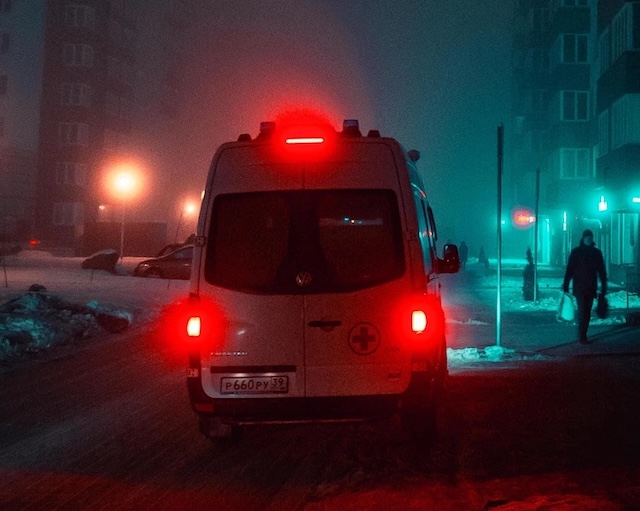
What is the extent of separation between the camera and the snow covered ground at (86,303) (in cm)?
1260

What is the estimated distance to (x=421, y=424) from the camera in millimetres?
6410

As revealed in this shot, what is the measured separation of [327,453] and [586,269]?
7688 millimetres

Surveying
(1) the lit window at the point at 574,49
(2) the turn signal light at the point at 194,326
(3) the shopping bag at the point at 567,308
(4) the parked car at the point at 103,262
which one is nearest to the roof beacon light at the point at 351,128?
(2) the turn signal light at the point at 194,326

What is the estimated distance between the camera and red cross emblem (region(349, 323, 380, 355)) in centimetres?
597

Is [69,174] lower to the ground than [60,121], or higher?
lower

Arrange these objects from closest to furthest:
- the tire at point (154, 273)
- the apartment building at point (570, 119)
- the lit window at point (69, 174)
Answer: the tire at point (154, 273) < the apartment building at point (570, 119) < the lit window at point (69, 174)

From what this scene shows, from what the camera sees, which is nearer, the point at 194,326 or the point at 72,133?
the point at 194,326

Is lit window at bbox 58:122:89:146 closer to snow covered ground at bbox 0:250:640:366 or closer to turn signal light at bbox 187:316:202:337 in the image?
snow covered ground at bbox 0:250:640:366

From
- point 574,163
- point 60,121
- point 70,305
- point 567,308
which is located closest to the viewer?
point 70,305

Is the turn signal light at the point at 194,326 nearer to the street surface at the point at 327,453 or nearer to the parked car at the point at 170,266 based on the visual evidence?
the street surface at the point at 327,453

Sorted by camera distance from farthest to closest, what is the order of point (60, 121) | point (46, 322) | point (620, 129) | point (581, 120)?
point (60, 121)
point (581, 120)
point (620, 129)
point (46, 322)

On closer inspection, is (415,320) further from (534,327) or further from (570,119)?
(570,119)

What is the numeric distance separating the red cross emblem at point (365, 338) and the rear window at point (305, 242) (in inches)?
11.2

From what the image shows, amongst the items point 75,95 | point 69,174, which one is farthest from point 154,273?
point 75,95
